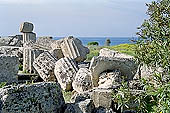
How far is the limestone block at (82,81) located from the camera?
1015cm

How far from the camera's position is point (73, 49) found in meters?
14.1

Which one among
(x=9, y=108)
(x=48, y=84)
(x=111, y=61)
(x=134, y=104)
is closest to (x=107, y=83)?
(x=111, y=61)

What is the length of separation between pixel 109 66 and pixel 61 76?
189 centimetres

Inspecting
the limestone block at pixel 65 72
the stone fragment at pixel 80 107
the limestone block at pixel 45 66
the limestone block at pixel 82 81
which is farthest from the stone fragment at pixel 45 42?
the stone fragment at pixel 80 107

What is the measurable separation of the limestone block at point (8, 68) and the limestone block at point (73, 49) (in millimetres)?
3689

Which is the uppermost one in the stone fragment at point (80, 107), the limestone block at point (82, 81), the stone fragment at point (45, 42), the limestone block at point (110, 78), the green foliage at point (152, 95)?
the green foliage at point (152, 95)

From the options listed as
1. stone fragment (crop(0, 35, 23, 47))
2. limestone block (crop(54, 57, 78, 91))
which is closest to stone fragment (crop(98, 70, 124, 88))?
limestone block (crop(54, 57, 78, 91))

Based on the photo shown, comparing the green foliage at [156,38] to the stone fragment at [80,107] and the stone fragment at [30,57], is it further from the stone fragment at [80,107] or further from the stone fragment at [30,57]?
the stone fragment at [30,57]

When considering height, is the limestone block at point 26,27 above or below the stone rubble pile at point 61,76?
above

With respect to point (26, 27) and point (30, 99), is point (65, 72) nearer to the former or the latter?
point (30, 99)

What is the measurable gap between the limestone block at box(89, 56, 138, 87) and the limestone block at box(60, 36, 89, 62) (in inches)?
153

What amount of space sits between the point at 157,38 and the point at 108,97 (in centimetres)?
238

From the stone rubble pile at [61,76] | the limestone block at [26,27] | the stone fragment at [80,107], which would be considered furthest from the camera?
the limestone block at [26,27]

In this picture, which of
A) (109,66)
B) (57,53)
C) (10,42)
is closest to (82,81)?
(109,66)
